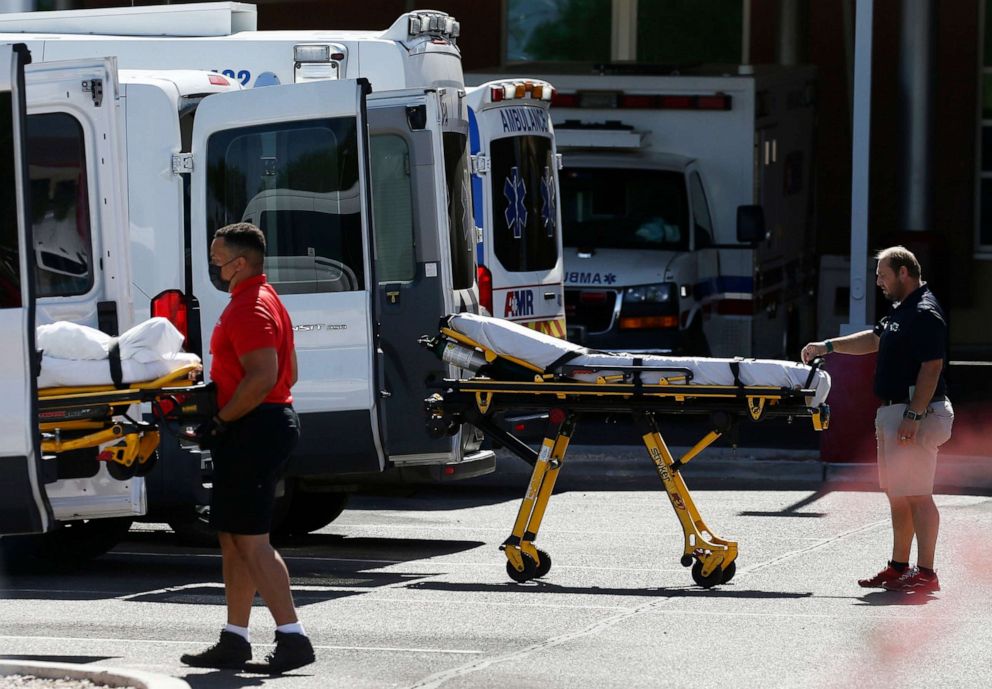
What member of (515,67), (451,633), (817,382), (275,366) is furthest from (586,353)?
(515,67)

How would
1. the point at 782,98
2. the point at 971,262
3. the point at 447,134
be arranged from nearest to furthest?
the point at 447,134
the point at 782,98
the point at 971,262

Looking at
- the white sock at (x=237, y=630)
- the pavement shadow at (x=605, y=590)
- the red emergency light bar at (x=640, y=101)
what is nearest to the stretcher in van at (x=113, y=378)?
the white sock at (x=237, y=630)

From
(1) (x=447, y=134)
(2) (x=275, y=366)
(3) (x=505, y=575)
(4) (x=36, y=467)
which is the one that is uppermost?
(1) (x=447, y=134)

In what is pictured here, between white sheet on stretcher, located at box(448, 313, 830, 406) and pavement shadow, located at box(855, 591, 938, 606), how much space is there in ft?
3.11

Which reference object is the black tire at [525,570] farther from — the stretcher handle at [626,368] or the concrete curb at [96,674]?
the concrete curb at [96,674]

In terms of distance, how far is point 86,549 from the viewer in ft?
34.9

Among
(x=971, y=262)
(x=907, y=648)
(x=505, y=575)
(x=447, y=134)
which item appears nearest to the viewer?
(x=907, y=648)

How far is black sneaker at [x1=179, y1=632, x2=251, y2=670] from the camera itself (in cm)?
754

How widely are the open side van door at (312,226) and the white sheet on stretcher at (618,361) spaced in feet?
2.28

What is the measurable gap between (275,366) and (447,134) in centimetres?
443

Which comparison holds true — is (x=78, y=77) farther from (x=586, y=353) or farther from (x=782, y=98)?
(x=782, y=98)

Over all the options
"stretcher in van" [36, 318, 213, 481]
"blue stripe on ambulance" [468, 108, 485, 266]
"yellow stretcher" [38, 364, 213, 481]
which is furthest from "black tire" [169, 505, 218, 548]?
"blue stripe on ambulance" [468, 108, 485, 266]

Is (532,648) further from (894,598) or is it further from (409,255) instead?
(409,255)

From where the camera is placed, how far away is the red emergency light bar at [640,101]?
55.3 feet
